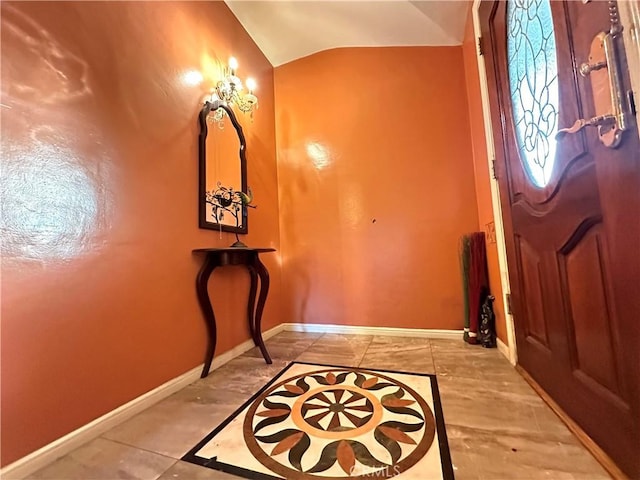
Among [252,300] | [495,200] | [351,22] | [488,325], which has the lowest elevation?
[488,325]

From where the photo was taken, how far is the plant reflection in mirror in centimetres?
198

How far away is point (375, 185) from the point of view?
8.61 feet

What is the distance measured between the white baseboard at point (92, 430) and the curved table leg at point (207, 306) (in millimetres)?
59

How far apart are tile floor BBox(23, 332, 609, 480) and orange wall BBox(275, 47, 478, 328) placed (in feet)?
2.37

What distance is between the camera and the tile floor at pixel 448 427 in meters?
0.92

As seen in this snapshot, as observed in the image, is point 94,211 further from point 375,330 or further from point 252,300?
point 375,330

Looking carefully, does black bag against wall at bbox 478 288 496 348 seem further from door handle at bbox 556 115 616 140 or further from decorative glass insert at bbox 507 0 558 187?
door handle at bbox 556 115 616 140

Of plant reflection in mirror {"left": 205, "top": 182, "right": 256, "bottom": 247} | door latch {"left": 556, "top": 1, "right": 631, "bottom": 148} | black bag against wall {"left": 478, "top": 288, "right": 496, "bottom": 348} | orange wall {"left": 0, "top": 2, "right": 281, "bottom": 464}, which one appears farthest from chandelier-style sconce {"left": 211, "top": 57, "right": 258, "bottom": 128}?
black bag against wall {"left": 478, "top": 288, "right": 496, "bottom": 348}

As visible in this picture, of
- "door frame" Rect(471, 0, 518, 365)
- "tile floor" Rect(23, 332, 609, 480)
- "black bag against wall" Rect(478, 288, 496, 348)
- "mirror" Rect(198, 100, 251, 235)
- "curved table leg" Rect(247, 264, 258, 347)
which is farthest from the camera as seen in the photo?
"curved table leg" Rect(247, 264, 258, 347)

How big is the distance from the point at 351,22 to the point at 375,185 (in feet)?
4.84

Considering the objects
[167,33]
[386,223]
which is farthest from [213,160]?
[386,223]

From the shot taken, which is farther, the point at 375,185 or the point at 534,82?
the point at 375,185

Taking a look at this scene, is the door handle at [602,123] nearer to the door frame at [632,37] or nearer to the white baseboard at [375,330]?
the door frame at [632,37]

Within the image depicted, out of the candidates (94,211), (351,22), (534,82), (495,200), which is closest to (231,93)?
(351,22)
